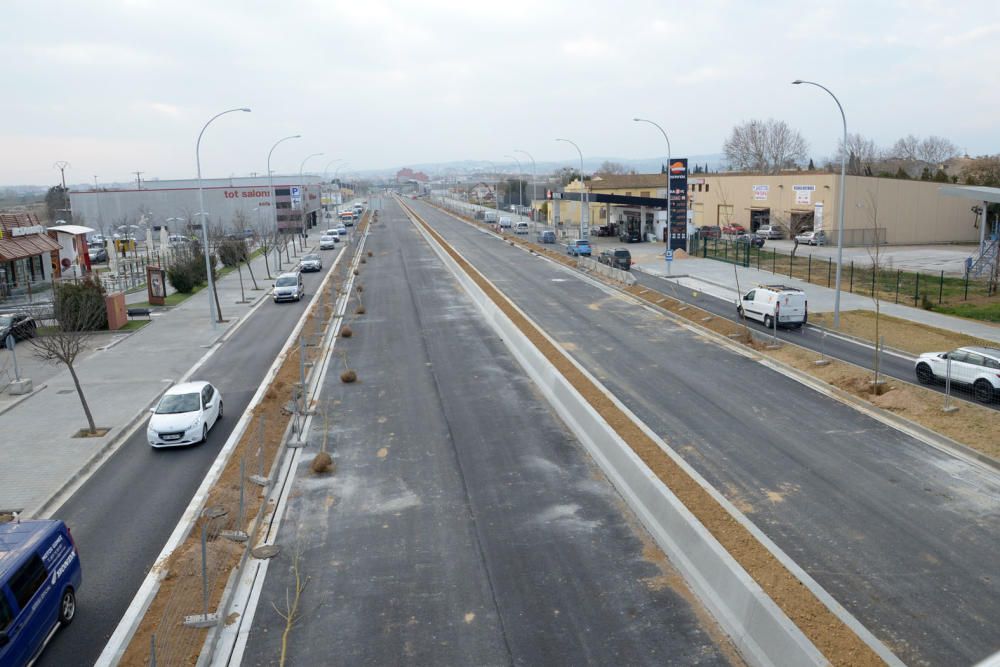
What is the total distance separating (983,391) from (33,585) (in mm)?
22427

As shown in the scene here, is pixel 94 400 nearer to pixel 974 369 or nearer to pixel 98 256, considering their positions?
pixel 974 369

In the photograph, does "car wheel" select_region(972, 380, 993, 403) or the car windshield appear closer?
the car windshield

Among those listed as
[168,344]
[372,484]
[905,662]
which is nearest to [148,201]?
[168,344]

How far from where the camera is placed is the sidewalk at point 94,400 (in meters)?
17.5

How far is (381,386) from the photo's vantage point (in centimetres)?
2380

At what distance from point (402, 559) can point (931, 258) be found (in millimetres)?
53039

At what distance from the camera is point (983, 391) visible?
20.6 m

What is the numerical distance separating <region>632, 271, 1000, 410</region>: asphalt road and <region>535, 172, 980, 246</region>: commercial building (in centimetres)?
2529

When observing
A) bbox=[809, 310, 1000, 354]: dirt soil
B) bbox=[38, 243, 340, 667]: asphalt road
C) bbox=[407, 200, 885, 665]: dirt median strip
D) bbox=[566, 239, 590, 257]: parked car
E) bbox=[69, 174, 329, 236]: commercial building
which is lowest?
bbox=[38, 243, 340, 667]: asphalt road

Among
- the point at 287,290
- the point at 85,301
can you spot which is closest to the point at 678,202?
the point at 287,290

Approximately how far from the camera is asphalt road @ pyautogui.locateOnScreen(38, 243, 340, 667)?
11.3 m

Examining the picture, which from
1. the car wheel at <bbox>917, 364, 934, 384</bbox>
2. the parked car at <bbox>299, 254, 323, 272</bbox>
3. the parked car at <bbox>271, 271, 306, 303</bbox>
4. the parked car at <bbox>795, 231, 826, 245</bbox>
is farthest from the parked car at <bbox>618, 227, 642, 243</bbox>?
the car wheel at <bbox>917, 364, 934, 384</bbox>

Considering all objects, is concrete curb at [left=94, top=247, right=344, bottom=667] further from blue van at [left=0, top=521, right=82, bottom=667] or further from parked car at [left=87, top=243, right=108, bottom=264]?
parked car at [left=87, top=243, right=108, bottom=264]

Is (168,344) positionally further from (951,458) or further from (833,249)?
(833,249)
